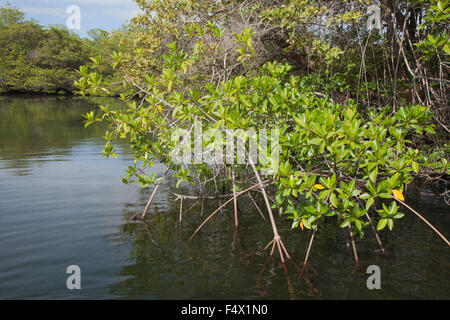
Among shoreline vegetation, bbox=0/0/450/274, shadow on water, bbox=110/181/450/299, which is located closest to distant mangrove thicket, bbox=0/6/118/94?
shoreline vegetation, bbox=0/0/450/274

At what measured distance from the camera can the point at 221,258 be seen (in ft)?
15.7

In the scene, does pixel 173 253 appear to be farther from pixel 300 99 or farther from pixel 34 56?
pixel 34 56

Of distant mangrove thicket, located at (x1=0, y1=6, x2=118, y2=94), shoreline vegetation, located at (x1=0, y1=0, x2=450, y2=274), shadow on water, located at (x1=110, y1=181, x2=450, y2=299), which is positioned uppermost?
distant mangrove thicket, located at (x1=0, y1=6, x2=118, y2=94)

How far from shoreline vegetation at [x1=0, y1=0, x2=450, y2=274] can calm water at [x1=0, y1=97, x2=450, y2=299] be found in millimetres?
272

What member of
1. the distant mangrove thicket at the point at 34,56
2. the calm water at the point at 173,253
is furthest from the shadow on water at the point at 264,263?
the distant mangrove thicket at the point at 34,56

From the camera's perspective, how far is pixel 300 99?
16.3 feet

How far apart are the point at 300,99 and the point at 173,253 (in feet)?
8.78

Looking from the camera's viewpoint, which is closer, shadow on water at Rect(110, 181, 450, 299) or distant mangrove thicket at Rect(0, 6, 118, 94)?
shadow on water at Rect(110, 181, 450, 299)

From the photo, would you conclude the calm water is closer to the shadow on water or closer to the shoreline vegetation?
the shadow on water

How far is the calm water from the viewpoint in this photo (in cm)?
404

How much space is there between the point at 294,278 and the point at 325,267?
51 centimetres

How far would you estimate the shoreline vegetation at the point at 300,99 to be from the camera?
4.00 metres

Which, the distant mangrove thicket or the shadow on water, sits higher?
the distant mangrove thicket
